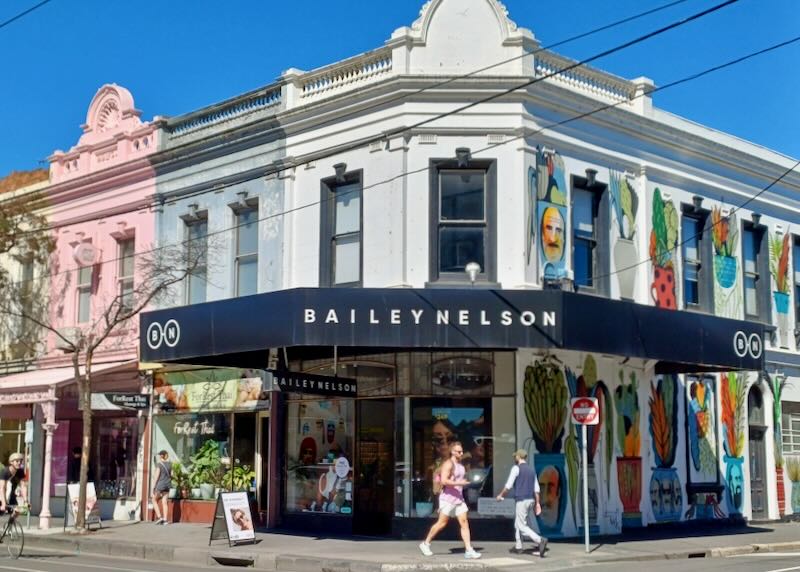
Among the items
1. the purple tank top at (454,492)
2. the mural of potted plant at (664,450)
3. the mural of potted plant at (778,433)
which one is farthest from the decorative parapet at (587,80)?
the purple tank top at (454,492)

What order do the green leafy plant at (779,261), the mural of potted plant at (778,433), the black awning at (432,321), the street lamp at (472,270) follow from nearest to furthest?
the black awning at (432,321)
the street lamp at (472,270)
the mural of potted plant at (778,433)
the green leafy plant at (779,261)

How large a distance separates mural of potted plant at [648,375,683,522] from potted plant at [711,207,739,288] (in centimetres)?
296

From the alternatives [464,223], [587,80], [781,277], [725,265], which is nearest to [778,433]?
[781,277]

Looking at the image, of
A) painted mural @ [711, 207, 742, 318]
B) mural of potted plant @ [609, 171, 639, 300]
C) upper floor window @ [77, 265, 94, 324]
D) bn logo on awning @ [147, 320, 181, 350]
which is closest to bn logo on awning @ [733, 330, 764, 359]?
mural of potted plant @ [609, 171, 639, 300]

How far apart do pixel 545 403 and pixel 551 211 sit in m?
3.69

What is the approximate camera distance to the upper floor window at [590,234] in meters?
22.1

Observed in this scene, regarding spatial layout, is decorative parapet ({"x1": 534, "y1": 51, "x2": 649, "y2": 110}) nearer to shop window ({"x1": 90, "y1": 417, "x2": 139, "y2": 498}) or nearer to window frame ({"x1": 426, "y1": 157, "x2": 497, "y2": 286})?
window frame ({"x1": 426, "y1": 157, "x2": 497, "y2": 286})

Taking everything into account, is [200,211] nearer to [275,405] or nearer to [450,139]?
[275,405]

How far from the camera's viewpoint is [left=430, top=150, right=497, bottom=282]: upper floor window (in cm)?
2066

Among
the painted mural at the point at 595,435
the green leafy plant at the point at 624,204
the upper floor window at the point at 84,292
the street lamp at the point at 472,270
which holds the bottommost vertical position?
the painted mural at the point at 595,435

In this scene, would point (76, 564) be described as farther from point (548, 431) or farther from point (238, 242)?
point (238, 242)

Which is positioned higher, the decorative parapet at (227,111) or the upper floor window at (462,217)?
the decorative parapet at (227,111)

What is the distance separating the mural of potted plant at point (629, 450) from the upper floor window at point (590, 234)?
2105mm

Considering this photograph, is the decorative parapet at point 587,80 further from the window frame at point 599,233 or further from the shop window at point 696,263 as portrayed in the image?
the shop window at point 696,263
